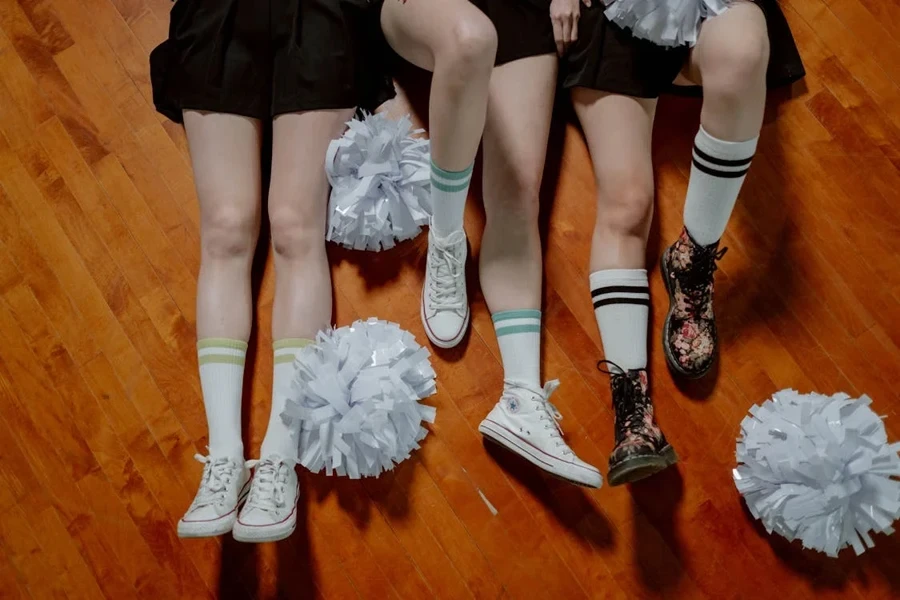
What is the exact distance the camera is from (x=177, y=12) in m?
1.27

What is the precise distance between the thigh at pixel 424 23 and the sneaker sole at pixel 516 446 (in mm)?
623

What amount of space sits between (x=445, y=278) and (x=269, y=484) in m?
0.47

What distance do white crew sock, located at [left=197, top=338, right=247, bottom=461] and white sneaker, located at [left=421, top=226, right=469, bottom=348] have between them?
358 mm

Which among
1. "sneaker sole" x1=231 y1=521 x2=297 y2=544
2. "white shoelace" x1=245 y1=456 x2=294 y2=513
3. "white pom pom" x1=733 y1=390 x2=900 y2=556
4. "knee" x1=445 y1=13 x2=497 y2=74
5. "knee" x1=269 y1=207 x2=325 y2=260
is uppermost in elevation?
"knee" x1=445 y1=13 x2=497 y2=74

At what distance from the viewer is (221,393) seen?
127 cm

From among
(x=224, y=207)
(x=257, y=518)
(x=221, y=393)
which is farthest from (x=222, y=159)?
(x=257, y=518)

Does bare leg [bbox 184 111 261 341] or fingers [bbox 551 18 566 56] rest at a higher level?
fingers [bbox 551 18 566 56]

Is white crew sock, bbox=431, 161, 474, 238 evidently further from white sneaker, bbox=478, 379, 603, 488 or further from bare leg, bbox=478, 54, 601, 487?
white sneaker, bbox=478, 379, 603, 488

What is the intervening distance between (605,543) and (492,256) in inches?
22.1

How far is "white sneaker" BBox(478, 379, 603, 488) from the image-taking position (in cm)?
121

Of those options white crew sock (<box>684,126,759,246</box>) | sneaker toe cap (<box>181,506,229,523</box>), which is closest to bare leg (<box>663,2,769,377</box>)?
white crew sock (<box>684,126,759,246</box>)

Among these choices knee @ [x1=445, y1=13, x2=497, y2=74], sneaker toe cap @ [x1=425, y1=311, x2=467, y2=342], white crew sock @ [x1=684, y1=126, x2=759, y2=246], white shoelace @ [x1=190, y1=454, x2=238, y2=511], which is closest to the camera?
knee @ [x1=445, y1=13, x2=497, y2=74]

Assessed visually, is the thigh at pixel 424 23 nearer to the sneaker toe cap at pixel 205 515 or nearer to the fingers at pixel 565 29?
the fingers at pixel 565 29

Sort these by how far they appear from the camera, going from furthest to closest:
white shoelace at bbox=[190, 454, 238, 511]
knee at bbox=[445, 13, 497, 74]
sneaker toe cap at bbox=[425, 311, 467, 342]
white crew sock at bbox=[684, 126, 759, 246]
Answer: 1. sneaker toe cap at bbox=[425, 311, 467, 342]
2. white shoelace at bbox=[190, 454, 238, 511]
3. white crew sock at bbox=[684, 126, 759, 246]
4. knee at bbox=[445, 13, 497, 74]
